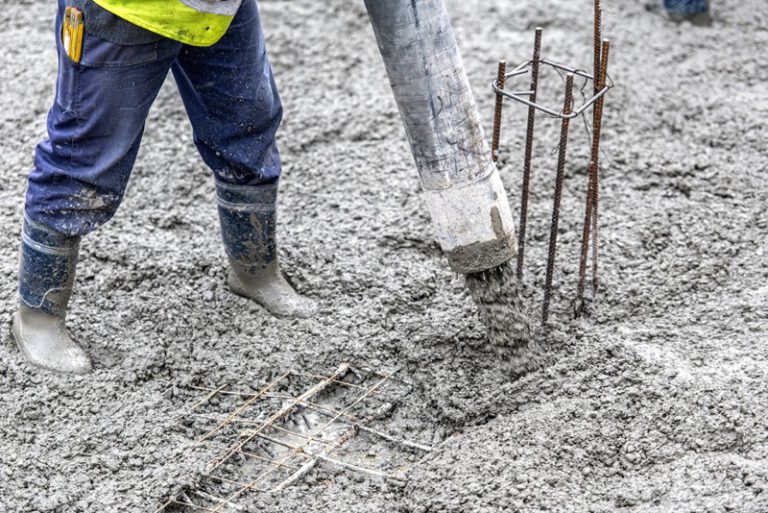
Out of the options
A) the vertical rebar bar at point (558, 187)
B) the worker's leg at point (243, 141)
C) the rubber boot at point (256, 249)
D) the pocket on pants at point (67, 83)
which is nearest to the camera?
the pocket on pants at point (67, 83)

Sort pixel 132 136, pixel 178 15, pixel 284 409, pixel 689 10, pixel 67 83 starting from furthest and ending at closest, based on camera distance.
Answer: pixel 689 10
pixel 284 409
pixel 132 136
pixel 67 83
pixel 178 15

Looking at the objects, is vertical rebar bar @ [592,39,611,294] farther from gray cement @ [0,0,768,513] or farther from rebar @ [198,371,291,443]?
rebar @ [198,371,291,443]

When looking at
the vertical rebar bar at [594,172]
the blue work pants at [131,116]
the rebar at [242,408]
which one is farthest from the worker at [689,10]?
the rebar at [242,408]

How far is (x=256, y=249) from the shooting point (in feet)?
10.00

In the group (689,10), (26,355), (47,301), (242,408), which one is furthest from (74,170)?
(689,10)

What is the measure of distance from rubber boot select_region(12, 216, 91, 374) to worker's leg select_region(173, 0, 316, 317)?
0.46 metres

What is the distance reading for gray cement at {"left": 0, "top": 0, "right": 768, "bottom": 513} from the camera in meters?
2.45

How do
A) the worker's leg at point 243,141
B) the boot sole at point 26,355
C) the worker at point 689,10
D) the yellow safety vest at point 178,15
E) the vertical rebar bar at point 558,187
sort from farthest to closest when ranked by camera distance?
the worker at point 689,10, the boot sole at point 26,355, the worker's leg at point 243,141, the vertical rebar bar at point 558,187, the yellow safety vest at point 178,15

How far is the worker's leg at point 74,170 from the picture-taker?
2414 mm

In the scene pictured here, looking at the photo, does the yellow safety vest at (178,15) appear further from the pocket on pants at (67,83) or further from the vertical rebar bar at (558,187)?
the vertical rebar bar at (558,187)

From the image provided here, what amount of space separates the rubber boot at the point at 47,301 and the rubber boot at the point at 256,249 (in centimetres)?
45

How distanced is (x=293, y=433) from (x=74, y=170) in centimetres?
88

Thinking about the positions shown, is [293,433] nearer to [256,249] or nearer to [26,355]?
[256,249]

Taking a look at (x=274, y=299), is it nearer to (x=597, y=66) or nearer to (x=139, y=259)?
(x=139, y=259)
